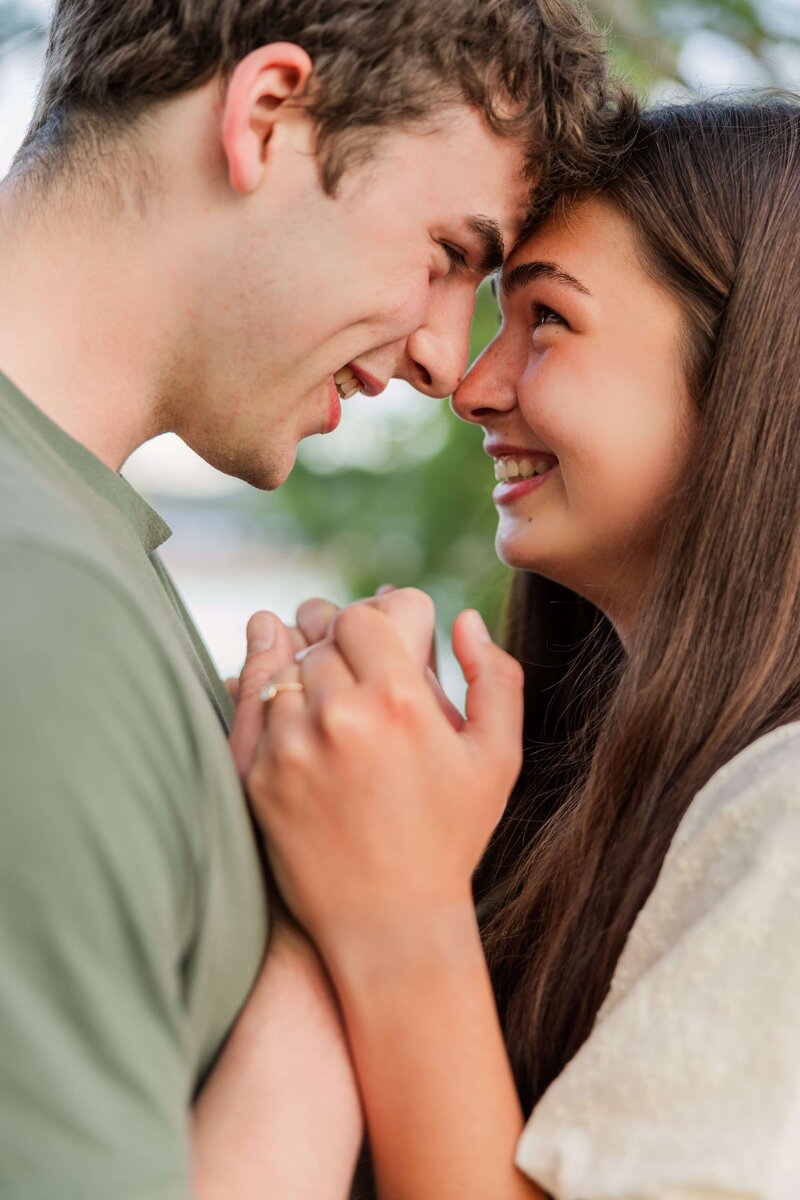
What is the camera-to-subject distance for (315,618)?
165 centimetres

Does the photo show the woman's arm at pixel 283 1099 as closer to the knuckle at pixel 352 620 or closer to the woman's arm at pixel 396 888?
the woman's arm at pixel 396 888

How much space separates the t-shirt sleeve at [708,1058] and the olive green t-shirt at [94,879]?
0.47m

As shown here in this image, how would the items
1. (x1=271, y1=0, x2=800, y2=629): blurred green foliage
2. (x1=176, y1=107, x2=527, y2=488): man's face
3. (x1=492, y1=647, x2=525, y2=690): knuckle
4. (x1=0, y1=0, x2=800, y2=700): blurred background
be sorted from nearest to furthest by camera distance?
(x1=492, y1=647, x2=525, y2=690): knuckle
(x1=176, y1=107, x2=527, y2=488): man's face
(x1=0, y1=0, x2=800, y2=700): blurred background
(x1=271, y1=0, x2=800, y2=629): blurred green foliage

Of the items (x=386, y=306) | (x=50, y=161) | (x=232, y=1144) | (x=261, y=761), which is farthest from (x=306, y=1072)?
(x=50, y=161)

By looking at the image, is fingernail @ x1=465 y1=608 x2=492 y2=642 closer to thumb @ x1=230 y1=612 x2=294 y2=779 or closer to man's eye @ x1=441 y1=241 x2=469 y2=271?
thumb @ x1=230 y1=612 x2=294 y2=779

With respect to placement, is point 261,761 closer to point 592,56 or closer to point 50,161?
point 50,161

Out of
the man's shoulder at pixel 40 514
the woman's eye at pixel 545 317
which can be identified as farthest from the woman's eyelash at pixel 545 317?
the man's shoulder at pixel 40 514

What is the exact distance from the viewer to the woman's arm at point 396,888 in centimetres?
125

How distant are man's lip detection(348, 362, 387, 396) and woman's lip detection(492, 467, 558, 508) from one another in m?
0.40

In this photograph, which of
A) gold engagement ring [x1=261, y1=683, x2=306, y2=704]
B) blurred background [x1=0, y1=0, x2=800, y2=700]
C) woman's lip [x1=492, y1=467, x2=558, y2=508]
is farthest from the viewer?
blurred background [x1=0, y1=0, x2=800, y2=700]

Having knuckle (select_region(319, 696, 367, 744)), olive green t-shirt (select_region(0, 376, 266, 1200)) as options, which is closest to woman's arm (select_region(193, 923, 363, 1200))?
olive green t-shirt (select_region(0, 376, 266, 1200))

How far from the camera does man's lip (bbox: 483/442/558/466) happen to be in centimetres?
217

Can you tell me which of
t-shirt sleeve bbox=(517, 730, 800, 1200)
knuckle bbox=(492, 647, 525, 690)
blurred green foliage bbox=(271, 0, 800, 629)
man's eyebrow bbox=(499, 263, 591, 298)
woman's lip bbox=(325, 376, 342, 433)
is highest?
woman's lip bbox=(325, 376, 342, 433)

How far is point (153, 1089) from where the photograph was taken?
3.09 ft
